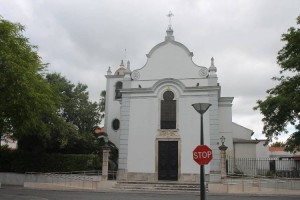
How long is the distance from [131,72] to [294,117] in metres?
12.9

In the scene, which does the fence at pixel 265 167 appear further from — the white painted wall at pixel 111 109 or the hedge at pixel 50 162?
the white painted wall at pixel 111 109

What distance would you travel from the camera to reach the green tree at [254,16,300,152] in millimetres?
19891

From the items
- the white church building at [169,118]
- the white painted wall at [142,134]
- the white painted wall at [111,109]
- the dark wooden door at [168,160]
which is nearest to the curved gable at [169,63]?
the white church building at [169,118]

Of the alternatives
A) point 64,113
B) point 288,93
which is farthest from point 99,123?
point 288,93

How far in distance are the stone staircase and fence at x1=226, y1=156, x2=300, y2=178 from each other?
3.23 metres

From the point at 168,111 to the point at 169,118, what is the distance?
541mm

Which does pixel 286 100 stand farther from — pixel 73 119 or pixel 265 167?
pixel 73 119

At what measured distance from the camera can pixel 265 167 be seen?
1041 inches

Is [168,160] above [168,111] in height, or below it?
below

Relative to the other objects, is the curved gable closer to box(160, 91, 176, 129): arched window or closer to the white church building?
the white church building

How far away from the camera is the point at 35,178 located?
1098 inches

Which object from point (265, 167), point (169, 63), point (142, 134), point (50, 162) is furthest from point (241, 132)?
point (50, 162)

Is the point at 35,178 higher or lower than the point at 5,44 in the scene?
lower

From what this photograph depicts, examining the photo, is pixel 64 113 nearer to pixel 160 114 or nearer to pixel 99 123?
pixel 99 123
